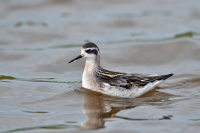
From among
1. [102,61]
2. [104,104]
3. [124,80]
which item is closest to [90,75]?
[124,80]

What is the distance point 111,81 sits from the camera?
847 centimetres

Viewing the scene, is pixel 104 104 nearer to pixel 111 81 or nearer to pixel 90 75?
pixel 111 81

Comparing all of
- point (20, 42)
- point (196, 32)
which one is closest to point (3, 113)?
point (20, 42)

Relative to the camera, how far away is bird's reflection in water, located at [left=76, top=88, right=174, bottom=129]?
713 centimetres

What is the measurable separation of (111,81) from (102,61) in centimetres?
343

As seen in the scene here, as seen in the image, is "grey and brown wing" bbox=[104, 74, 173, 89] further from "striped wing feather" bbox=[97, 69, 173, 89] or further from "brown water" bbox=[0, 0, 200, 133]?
"brown water" bbox=[0, 0, 200, 133]

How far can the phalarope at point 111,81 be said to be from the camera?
838 centimetres

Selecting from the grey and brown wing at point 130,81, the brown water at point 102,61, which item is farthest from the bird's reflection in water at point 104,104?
the grey and brown wing at point 130,81

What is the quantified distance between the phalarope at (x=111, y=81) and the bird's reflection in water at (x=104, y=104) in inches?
6.3

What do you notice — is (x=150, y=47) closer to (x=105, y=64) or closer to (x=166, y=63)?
(x=166, y=63)

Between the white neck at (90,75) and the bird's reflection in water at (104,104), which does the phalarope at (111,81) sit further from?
the bird's reflection in water at (104,104)

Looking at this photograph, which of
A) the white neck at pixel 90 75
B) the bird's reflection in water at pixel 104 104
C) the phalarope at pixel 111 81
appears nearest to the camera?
the bird's reflection in water at pixel 104 104

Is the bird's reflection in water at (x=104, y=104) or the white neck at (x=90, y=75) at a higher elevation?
the white neck at (x=90, y=75)

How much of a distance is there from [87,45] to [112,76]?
1.08 meters
